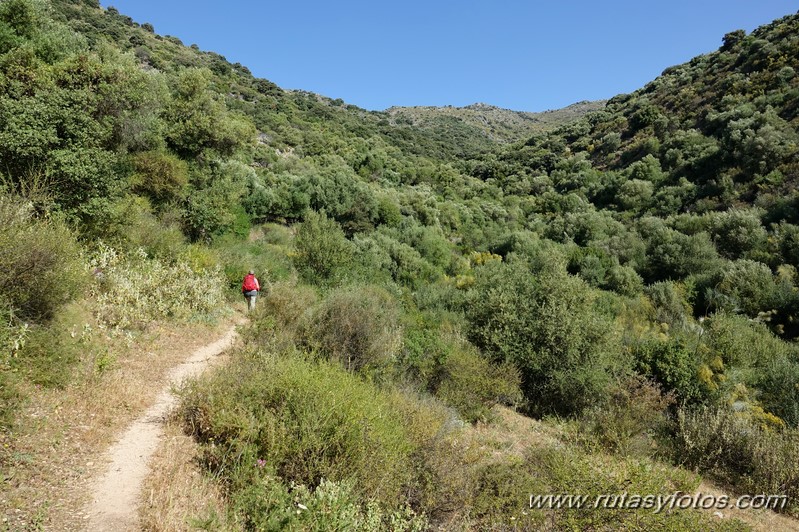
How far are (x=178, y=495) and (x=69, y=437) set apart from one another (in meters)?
1.98

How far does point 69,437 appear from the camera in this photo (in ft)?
17.3

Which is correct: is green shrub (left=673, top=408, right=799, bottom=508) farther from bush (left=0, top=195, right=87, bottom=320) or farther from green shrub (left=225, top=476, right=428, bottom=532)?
bush (left=0, top=195, right=87, bottom=320)

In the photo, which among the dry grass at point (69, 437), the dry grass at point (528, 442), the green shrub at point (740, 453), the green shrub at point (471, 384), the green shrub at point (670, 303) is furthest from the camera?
the green shrub at point (670, 303)

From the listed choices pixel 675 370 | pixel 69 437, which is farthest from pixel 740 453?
pixel 69 437

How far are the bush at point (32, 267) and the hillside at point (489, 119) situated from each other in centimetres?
9547

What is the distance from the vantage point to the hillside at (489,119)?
10431cm

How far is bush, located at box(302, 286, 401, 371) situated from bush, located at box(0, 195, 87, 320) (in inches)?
184

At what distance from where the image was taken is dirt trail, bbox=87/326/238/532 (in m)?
4.15

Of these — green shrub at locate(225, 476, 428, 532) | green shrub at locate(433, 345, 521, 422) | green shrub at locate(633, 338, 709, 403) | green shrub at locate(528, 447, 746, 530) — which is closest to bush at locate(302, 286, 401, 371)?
green shrub at locate(433, 345, 521, 422)

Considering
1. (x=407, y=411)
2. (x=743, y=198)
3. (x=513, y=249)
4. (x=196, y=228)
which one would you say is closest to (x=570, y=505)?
(x=407, y=411)

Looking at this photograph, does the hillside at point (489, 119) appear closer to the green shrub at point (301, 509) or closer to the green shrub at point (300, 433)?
the green shrub at point (300, 433)

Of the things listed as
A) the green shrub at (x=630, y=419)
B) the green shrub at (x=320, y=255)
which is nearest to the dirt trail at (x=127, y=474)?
the green shrub at (x=630, y=419)

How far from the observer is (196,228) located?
18.0 metres

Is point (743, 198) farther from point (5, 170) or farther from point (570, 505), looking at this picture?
point (5, 170)
